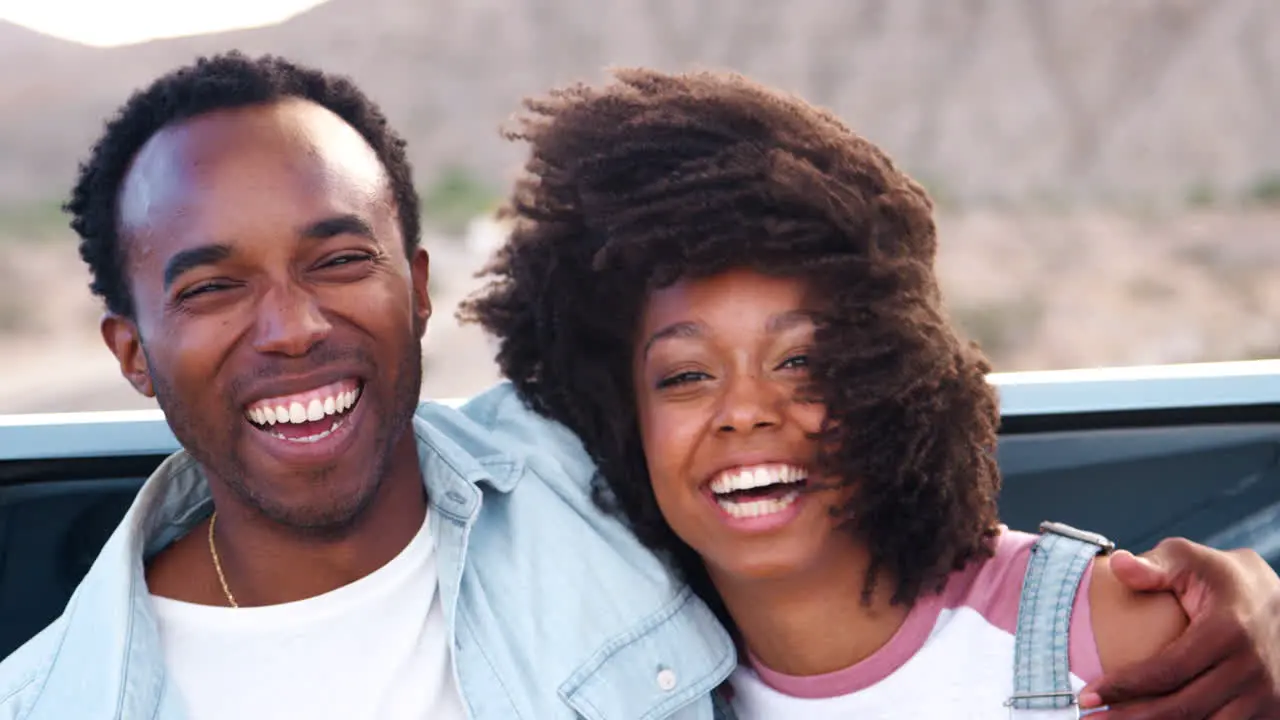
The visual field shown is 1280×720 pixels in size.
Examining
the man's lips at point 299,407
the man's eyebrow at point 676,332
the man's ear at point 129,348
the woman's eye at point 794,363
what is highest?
the man's ear at point 129,348

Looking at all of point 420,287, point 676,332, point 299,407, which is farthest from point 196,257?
point 676,332

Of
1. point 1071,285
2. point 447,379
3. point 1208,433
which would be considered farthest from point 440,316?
point 1208,433

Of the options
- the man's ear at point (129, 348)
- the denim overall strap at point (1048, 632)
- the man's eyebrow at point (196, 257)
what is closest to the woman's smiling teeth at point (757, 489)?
the denim overall strap at point (1048, 632)

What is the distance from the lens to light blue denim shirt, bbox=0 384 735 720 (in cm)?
240

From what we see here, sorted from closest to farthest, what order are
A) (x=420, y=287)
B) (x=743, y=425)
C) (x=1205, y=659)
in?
(x=1205, y=659)
(x=743, y=425)
(x=420, y=287)

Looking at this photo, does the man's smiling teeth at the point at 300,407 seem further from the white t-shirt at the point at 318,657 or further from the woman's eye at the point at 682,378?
the woman's eye at the point at 682,378

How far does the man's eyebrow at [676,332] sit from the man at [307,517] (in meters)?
0.37

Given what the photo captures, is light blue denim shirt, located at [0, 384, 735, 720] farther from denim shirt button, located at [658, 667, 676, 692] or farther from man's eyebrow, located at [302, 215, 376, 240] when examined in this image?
man's eyebrow, located at [302, 215, 376, 240]

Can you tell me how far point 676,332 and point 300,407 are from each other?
67 cm

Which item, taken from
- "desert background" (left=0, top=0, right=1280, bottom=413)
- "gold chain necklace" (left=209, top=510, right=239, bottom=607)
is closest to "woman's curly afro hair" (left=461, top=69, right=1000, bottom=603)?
"gold chain necklace" (left=209, top=510, right=239, bottom=607)

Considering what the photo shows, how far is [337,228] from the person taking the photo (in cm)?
249

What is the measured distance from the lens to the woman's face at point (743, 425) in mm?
2314

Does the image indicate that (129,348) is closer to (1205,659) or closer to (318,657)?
(318,657)

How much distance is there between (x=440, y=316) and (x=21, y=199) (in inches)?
446
